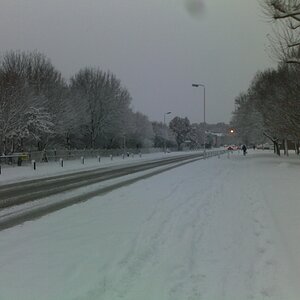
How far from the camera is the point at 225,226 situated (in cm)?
1016

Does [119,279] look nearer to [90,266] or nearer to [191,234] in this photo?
[90,266]

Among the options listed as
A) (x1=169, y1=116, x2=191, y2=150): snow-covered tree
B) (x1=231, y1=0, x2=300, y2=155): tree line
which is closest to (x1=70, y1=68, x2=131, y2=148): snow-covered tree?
(x1=231, y1=0, x2=300, y2=155): tree line

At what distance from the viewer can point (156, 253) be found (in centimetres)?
771

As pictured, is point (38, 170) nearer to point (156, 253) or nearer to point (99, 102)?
point (156, 253)

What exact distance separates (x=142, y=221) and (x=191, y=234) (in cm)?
186

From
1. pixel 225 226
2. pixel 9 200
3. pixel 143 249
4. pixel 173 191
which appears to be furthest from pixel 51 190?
pixel 143 249

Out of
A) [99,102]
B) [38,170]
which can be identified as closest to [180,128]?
[99,102]

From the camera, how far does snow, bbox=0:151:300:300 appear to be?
5906mm

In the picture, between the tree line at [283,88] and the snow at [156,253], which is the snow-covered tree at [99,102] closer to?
the tree line at [283,88]

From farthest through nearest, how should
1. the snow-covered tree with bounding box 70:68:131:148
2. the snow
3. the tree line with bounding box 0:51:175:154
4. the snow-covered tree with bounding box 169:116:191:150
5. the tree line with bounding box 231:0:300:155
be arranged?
the snow-covered tree with bounding box 169:116:191:150, the snow-covered tree with bounding box 70:68:131:148, the tree line with bounding box 0:51:175:154, the tree line with bounding box 231:0:300:155, the snow

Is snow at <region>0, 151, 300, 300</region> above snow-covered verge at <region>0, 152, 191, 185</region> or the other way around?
above

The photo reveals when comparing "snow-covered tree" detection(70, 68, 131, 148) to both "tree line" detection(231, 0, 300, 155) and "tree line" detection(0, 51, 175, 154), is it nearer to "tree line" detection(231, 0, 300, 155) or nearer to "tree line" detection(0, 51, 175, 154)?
"tree line" detection(0, 51, 175, 154)

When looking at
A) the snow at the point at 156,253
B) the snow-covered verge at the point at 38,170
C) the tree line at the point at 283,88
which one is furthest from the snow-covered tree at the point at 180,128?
the snow at the point at 156,253

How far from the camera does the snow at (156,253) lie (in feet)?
19.4
